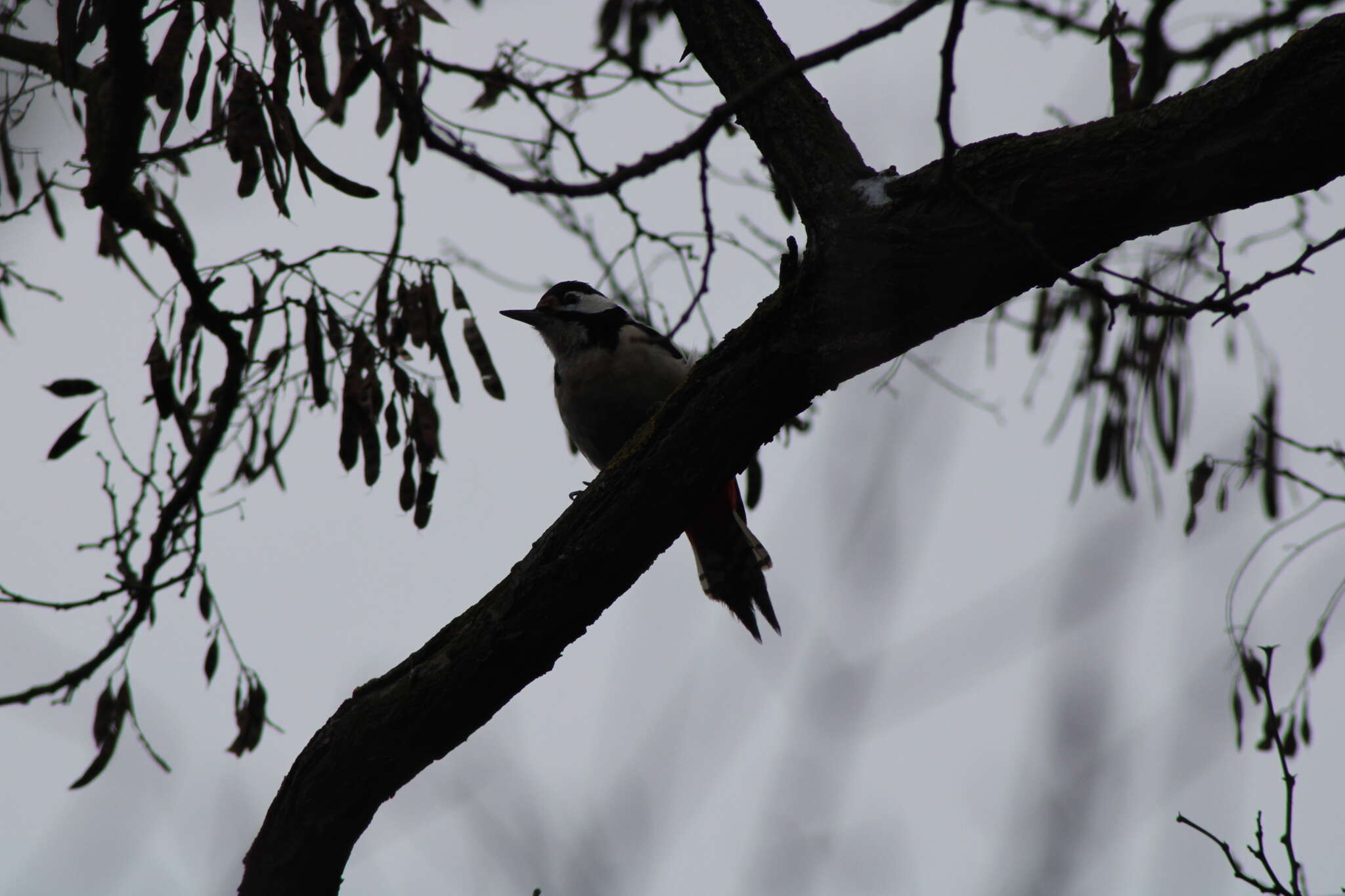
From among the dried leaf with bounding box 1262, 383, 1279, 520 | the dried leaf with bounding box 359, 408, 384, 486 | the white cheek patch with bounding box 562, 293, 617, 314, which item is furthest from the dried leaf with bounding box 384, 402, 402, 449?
the dried leaf with bounding box 1262, 383, 1279, 520

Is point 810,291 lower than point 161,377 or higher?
lower

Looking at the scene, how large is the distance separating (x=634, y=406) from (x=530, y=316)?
102 cm

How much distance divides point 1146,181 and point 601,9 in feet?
12.5

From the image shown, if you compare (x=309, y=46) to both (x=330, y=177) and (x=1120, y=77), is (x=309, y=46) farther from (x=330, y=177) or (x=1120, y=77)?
(x=1120, y=77)

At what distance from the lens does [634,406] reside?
16.8ft

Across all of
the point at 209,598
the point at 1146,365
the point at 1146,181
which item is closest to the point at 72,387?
the point at 209,598

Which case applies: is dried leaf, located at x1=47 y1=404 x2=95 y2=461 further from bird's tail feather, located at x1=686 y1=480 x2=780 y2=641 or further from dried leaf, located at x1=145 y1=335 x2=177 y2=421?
bird's tail feather, located at x1=686 y1=480 x2=780 y2=641

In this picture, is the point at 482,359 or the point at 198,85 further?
the point at 482,359

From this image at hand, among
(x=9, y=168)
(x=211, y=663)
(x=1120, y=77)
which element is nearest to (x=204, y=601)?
(x=211, y=663)

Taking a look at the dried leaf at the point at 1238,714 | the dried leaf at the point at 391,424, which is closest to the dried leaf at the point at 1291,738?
the dried leaf at the point at 1238,714

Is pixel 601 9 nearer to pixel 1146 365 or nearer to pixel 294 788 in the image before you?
pixel 1146 365

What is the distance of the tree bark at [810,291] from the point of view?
95.4 inches

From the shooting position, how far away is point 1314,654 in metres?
4.19

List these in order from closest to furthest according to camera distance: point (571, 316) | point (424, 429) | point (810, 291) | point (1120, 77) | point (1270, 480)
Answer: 1. point (810, 291)
2. point (1120, 77)
3. point (424, 429)
4. point (1270, 480)
5. point (571, 316)
